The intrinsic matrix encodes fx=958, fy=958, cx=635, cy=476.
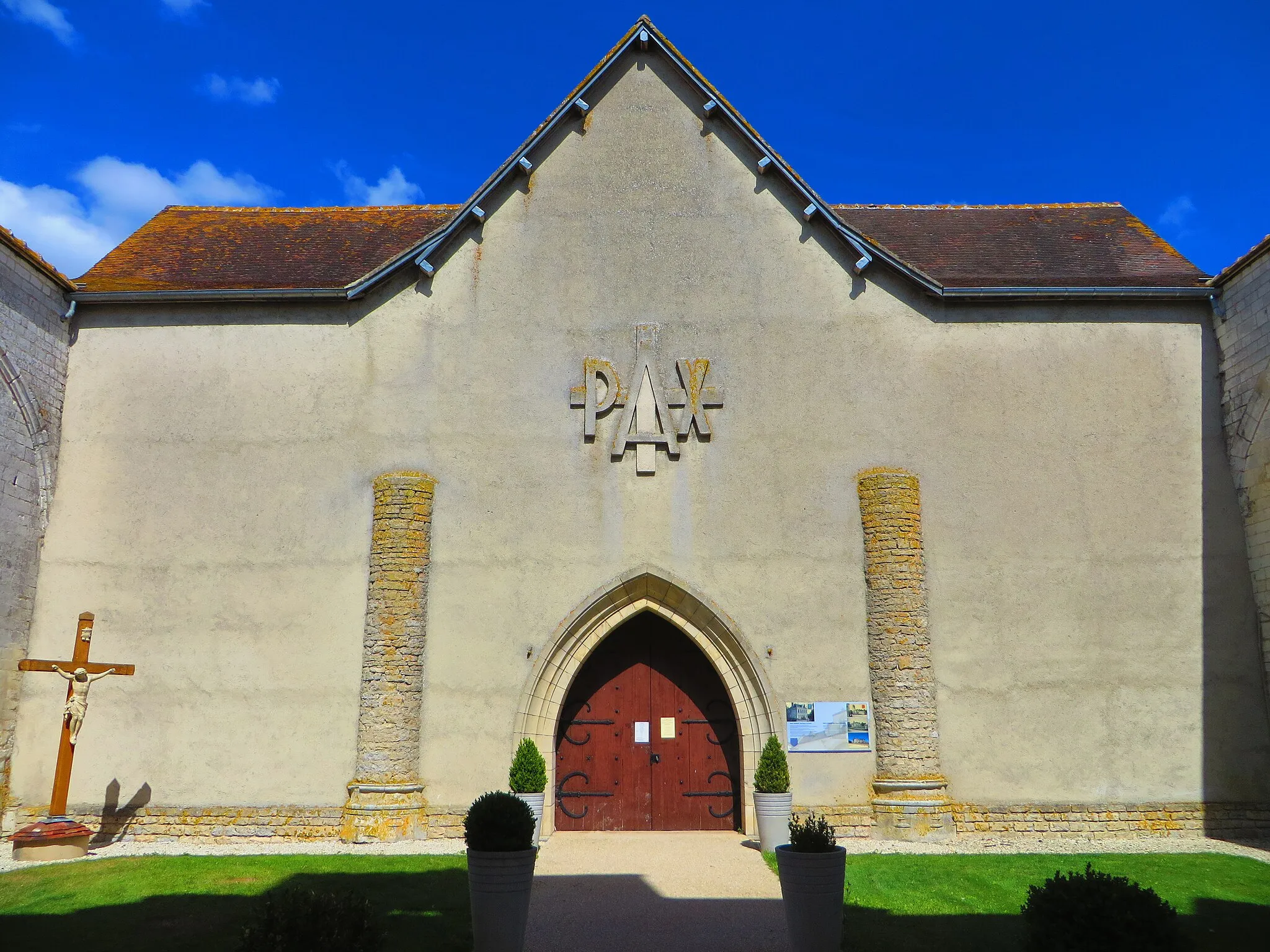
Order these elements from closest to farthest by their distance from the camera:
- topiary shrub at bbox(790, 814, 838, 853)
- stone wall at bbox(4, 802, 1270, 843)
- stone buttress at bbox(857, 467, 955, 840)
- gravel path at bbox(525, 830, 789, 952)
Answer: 1. topiary shrub at bbox(790, 814, 838, 853)
2. gravel path at bbox(525, 830, 789, 952)
3. stone buttress at bbox(857, 467, 955, 840)
4. stone wall at bbox(4, 802, 1270, 843)

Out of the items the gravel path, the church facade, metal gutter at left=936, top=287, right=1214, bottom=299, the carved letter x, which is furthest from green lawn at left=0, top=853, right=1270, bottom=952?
metal gutter at left=936, top=287, right=1214, bottom=299

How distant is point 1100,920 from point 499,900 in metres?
3.42

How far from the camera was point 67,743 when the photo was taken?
989 cm

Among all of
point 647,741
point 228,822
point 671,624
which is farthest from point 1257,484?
point 228,822

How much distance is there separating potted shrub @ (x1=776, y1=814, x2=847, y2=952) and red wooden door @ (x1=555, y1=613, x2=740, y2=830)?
17.2 feet

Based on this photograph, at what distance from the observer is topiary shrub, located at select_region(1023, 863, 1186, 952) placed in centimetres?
470

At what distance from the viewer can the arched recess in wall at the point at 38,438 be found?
35.9 ft

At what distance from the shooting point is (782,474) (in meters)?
11.3

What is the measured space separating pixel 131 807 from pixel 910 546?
9068 mm

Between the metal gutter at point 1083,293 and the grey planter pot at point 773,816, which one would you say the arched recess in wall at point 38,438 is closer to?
the grey planter pot at point 773,816

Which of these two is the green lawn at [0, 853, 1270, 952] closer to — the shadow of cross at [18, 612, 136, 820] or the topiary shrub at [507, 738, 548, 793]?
the topiary shrub at [507, 738, 548, 793]

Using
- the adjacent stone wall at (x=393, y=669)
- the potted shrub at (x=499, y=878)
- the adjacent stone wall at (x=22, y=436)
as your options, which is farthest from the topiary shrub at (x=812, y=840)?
the adjacent stone wall at (x=22, y=436)

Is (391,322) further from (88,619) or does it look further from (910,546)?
(910,546)

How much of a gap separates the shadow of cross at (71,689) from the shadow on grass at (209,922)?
10.6 ft
